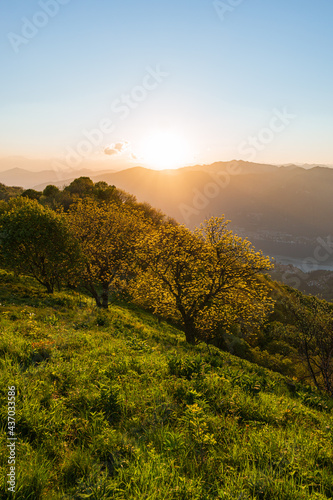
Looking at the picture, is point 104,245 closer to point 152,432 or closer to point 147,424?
point 147,424

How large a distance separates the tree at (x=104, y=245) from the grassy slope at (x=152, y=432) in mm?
18111

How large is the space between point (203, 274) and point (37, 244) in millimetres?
15536

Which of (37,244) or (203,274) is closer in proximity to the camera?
(203,274)

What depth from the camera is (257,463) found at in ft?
16.5

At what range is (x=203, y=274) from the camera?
22.4 meters

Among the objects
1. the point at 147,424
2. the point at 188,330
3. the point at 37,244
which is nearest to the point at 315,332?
the point at 188,330

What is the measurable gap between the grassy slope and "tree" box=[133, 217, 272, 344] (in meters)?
12.2

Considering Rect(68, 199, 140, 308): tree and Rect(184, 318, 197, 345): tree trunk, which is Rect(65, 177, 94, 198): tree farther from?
Rect(184, 318, 197, 345): tree trunk

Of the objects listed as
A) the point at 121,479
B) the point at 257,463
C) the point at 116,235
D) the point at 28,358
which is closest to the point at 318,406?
Result: the point at 257,463

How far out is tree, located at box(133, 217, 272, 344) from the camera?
20.8 meters

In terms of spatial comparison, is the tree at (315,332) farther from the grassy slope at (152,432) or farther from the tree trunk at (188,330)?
the grassy slope at (152,432)

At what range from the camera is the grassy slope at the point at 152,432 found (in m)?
4.25

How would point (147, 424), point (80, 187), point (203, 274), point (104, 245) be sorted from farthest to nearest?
point (80, 187)
point (104, 245)
point (203, 274)
point (147, 424)

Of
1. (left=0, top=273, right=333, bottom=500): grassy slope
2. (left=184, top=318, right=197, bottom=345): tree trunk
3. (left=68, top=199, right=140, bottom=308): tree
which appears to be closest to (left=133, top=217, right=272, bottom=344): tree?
(left=184, top=318, right=197, bottom=345): tree trunk
